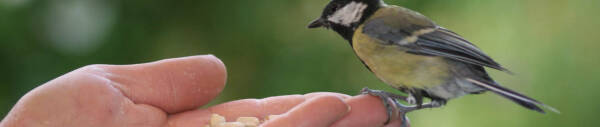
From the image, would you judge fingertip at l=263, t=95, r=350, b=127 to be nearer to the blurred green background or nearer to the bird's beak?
the bird's beak

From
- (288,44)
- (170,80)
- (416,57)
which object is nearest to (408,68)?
(416,57)

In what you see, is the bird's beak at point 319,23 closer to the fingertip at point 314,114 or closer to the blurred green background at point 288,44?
the fingertip at point 314,114

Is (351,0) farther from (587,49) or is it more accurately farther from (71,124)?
(587,49)

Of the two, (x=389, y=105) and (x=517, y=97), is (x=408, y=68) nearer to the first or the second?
(x=389, y=105)

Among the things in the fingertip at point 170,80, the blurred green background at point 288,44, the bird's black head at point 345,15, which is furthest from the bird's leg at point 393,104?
the blurred green background at point 288,44

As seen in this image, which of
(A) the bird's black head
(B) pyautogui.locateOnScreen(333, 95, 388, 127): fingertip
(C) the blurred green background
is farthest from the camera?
(C) the blurred green background

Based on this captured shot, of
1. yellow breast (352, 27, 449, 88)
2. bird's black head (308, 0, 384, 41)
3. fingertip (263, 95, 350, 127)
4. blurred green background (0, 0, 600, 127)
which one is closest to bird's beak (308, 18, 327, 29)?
bird's black head (308, 0, 384, 41)

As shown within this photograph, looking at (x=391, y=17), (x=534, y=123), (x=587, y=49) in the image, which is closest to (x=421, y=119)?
(x=534, y=123)
